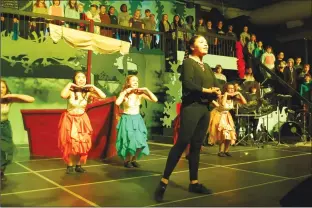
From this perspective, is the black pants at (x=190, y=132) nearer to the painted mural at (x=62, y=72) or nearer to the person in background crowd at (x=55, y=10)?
the painted mural at (x=62, y=72)

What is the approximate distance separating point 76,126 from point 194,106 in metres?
1.93

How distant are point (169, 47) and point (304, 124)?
4.27m

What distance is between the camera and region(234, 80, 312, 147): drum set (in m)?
8.25

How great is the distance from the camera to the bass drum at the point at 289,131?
29.3 feet

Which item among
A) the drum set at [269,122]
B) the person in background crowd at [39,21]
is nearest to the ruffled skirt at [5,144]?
the person in background crowd at [39,21]

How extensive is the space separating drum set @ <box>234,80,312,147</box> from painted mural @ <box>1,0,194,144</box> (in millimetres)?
1851

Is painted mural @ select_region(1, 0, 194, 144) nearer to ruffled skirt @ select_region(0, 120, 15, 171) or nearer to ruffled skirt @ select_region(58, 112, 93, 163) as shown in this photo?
ruffled skirt @ select_region(58, 112, 93, 163)

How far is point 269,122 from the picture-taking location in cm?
948

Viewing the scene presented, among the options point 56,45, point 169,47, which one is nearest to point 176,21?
point 169,47

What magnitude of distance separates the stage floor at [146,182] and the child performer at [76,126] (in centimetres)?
26

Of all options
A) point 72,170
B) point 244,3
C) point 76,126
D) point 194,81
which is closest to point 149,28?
point 244,3

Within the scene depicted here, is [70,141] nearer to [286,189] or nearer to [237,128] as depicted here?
[286,189]

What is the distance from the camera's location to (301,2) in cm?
1123

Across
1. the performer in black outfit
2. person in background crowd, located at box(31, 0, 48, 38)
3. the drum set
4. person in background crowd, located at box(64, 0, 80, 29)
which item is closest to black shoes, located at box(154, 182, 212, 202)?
the performer in black outfit
